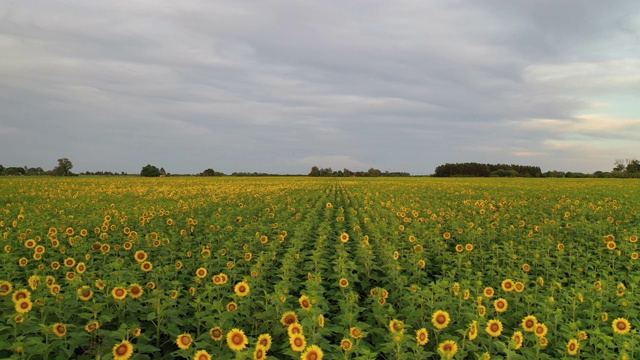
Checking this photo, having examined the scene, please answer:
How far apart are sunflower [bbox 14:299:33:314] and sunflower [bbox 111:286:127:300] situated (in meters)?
0.81

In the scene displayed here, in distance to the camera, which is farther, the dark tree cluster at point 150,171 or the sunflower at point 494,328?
the dark tree cluster at point 150,171

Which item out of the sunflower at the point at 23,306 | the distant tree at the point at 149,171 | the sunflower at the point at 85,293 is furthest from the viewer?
the distant tree at the point at 149,171

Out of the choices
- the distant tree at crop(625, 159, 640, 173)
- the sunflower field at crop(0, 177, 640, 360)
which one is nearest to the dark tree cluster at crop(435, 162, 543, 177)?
the distant tree at crop(625, 159, 640, 173)

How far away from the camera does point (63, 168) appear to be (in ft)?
Result: 354

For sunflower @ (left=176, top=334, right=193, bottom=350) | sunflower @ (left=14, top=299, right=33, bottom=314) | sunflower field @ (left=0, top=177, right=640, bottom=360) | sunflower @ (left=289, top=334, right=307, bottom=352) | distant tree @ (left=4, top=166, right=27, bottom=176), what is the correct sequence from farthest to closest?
distant tree @ (left=4, top=166, right=27, bottom=176) < sunflower @ (left=14, top=299, right=33, bottom=314) < sunflower field @ (left=0, top=177, right=640, bottom=360) < sunflower @ (left=176, top=334, right=193, bottom=350) < sunflower @ (left=289, top=334, right=307, bottom=352)

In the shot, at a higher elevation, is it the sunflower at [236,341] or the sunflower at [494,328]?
the sunflower at [236,341]

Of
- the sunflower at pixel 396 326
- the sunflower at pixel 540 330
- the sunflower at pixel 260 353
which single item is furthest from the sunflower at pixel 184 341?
the sunflower at pixel 540 330

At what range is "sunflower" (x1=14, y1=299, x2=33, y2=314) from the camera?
4.16 m

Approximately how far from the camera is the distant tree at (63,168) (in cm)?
10612

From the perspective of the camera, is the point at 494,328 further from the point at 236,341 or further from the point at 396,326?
the point at 236,341

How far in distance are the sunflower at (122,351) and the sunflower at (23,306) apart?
3.98ft

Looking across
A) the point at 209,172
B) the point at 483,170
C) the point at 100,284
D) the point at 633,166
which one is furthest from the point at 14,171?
the point at 633,166

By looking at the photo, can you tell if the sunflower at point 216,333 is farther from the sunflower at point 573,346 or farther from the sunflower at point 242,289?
the sunflower at point 573,346

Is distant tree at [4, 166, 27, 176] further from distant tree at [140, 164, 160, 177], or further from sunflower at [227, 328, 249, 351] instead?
sunflower at [227, 328, 249, 351]
